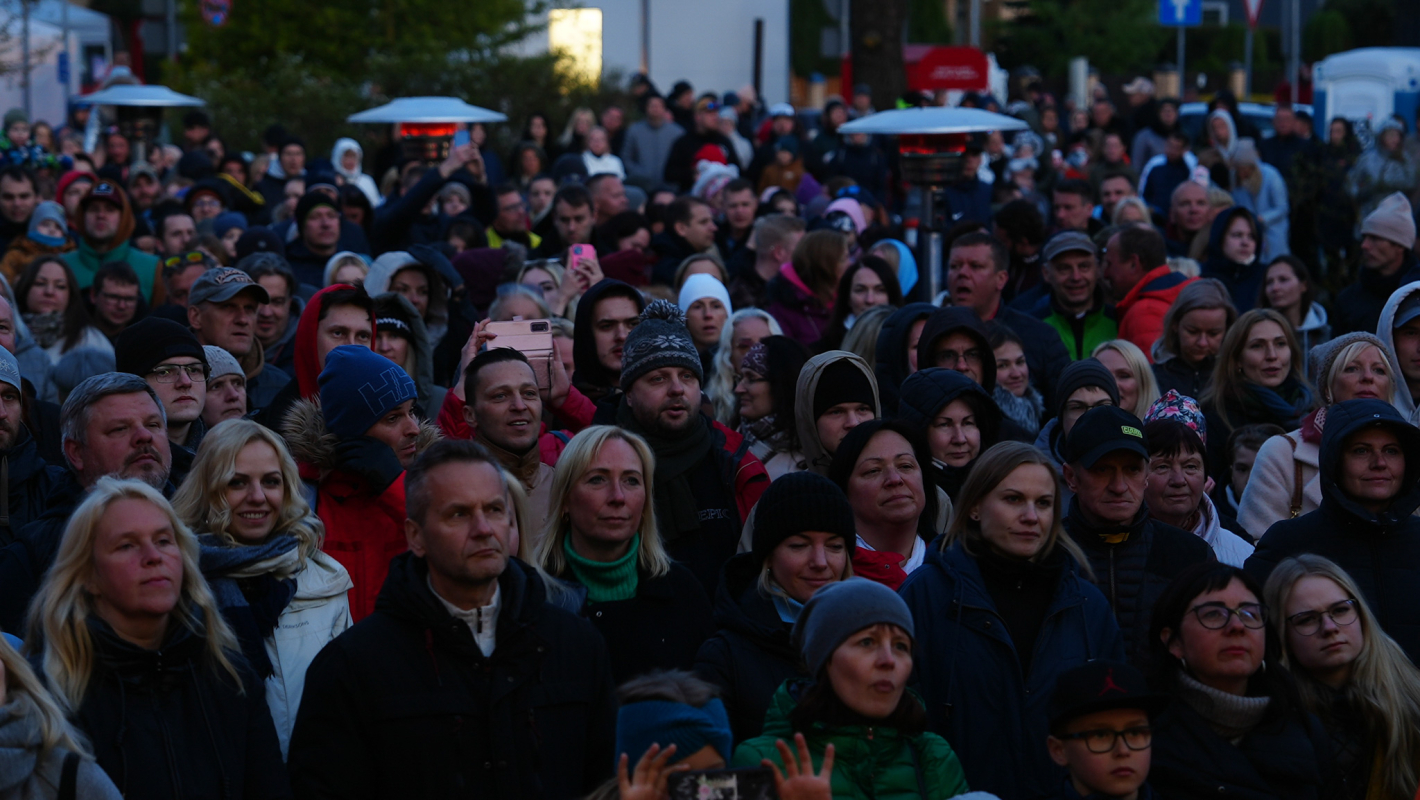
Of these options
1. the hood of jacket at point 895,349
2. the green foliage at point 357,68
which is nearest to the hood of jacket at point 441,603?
the hood of jacket at point 895,349

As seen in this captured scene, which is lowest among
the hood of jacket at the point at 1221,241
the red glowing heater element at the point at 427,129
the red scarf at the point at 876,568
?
the red scarf at the point at 876,568

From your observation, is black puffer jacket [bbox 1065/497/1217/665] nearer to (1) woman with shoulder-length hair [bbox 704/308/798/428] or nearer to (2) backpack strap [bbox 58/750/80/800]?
(1) woman with shoulder-length hair [bbox 704/308/798/428]

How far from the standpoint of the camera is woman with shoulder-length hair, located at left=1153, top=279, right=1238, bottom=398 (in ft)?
26.4

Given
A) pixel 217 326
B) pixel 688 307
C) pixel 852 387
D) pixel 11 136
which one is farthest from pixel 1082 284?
pixel 11 136

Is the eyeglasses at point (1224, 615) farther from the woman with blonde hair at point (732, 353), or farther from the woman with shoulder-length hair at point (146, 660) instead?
the woman with blonde hair at point (732, 353)

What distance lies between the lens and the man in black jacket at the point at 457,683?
405cm

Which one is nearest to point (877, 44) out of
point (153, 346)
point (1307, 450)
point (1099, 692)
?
point (1307, 450)

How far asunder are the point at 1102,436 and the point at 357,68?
71.1 ft

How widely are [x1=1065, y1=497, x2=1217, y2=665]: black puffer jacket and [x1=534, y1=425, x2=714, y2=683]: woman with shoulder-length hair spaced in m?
1.27

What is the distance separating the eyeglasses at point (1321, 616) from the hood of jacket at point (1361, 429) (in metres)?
0.65

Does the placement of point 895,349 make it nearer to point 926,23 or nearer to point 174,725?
point 174,725

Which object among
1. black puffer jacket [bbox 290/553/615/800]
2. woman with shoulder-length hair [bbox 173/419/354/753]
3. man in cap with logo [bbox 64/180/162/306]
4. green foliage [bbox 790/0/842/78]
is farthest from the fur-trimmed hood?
green foliage [bbox 790/0/842/78]

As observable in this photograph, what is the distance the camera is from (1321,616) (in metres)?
4.91

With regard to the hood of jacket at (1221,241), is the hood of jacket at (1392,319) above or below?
below
